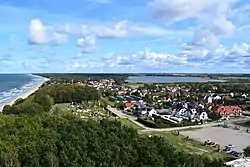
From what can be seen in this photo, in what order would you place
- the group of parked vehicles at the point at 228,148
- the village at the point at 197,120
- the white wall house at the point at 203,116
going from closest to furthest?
1. the group of parked vehicles at the point at 228,148
2. the village at the point at 197,120
3. the white wall house at the point at 203,116

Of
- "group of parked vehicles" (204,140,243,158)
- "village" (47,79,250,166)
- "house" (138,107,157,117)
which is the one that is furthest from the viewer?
"house" (138,107,157,117)

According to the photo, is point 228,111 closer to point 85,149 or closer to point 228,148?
point 228,148

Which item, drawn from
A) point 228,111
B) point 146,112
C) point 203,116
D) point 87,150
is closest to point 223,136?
point 203,116

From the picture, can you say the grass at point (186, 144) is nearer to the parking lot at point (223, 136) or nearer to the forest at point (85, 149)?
the parking lot at point (223, 136)

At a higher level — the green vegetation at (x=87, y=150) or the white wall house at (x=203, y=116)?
the green vegetation at (x=87, y=150)

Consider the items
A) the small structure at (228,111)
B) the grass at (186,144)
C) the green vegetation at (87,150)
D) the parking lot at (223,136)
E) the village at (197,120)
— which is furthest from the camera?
the small structure at (228,111)

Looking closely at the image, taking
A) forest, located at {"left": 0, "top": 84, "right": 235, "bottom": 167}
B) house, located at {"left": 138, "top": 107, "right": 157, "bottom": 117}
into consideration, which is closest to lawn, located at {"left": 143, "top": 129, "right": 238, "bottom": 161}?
forest, located at {"left": 0, "top": 84, "right": 235, "bottom": 167}

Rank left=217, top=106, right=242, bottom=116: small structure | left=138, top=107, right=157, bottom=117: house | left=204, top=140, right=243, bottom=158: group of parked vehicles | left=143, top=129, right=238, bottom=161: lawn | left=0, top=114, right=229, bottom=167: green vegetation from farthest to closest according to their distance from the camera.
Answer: left=217, top=106, right=242, bottom=116: small structure → left=138, top=107, right=157, bottom=117: house → left=204, top=140, right=243, bottom=158: group of parked vehicles → left=143, top=129, right=238, bottom=161: lawn → left=0, top=114, right=229, bottom=167: green vegetation

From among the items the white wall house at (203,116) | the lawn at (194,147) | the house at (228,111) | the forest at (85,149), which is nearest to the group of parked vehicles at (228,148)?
the lawn at (194,147)

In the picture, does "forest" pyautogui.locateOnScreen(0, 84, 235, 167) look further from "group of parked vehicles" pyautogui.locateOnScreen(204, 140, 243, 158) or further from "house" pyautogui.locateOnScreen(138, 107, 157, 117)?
"house" pyautogui.locateOnScreen(138, 107, 157, 117)
